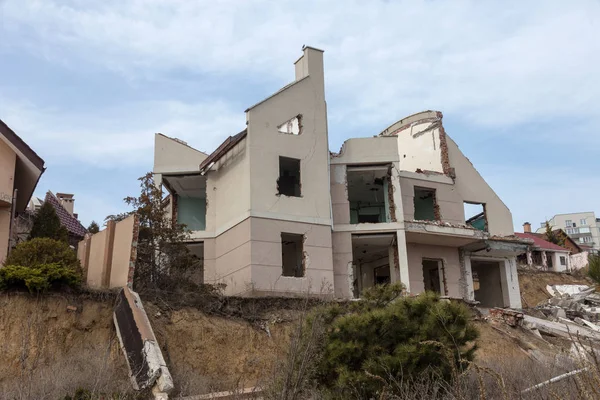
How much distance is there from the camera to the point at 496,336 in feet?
68.6

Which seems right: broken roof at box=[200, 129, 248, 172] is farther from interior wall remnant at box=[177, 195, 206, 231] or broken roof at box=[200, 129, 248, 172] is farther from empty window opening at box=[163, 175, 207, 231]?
interior wall remnant at box=[177, 195, 206, 231]

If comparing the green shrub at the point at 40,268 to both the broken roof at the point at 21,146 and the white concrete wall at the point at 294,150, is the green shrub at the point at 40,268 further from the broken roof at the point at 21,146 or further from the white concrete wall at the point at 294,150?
the white concrete wall at the point at 294,150

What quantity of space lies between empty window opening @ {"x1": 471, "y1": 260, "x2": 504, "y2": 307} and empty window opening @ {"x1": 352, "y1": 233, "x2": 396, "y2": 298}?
4.60 meters

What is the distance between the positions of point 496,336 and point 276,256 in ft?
25.9

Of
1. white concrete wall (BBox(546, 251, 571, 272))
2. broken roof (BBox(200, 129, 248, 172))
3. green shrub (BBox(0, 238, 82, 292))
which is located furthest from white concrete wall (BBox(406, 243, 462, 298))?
white concrete wall (BBox(546, 251, 571, 272))

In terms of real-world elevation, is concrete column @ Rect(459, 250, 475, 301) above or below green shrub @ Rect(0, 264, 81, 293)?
above

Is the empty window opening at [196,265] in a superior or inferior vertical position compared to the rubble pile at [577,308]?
superior

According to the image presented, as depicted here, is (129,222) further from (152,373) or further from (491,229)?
(491,229)

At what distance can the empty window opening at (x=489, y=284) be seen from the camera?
29500 mm

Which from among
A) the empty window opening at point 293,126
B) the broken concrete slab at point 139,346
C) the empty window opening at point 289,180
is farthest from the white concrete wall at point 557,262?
the broken concrete slab at point 139,346

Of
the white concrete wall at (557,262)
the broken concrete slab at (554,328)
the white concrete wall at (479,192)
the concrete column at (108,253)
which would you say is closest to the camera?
the concrete column at (108,253)

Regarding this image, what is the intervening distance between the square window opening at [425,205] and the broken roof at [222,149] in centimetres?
903

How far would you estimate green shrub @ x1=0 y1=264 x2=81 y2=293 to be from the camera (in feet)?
47.9

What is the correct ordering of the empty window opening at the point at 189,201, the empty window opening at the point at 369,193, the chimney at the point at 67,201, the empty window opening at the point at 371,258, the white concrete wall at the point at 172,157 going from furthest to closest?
the chimney at the point at 67,201
the empty window opening at the point at 189,201
the empty window opening at the point at 369,193
the white concrete wall at the point at 172,157
the empty window opening at the point at 371,258
